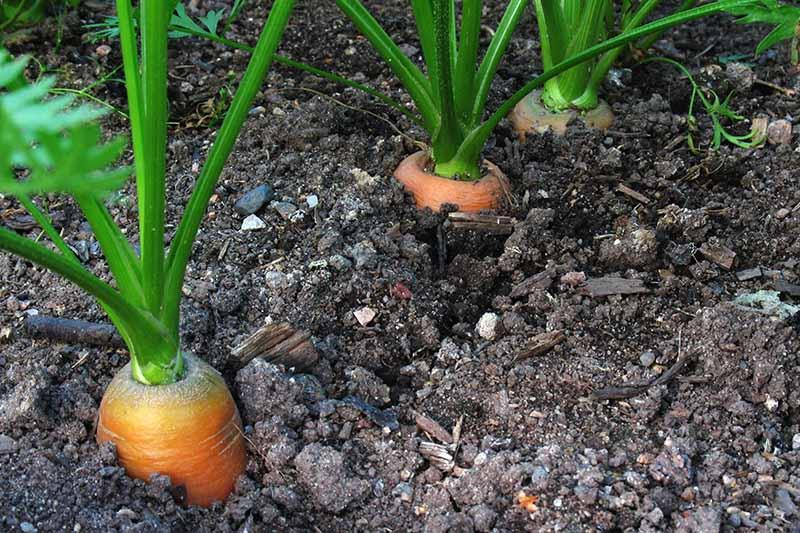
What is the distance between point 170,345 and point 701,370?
816 millimetres

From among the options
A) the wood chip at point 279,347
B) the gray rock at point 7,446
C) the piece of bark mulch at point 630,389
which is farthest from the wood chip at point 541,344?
the gray rock at point 7,446

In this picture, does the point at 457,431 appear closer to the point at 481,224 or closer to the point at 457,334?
the point at 457,334

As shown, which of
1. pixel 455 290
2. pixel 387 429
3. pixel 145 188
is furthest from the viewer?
pixel 455 290

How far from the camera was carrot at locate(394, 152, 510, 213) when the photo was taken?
6.26ft

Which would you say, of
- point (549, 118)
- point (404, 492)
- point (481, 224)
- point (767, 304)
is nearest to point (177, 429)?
point (404, 492)

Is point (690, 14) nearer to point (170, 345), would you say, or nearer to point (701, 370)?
point (701, 370)

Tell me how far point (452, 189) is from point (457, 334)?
344 millimetres

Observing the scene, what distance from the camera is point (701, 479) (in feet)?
4.55

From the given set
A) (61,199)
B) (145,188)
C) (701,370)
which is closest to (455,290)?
(701,370)

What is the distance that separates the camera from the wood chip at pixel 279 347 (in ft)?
5.05

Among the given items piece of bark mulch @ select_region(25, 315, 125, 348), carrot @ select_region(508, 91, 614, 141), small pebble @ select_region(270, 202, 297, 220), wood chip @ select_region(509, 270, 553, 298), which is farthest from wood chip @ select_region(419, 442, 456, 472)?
carrot @ select_region(508, 91, 614, 141)

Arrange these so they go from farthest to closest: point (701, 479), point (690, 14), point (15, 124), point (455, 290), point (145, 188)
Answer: point (455, 290) < point (690, 14) < point (701, 479) < point (145, 188) < point (15, 124)

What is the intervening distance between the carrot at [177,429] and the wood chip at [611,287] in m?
0.68

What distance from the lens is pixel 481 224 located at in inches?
74.2
